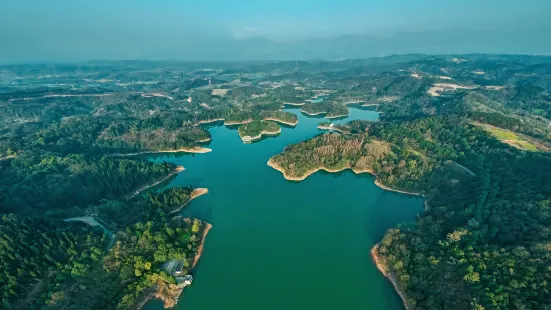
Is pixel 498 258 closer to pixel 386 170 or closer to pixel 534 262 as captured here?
pixel 534 262

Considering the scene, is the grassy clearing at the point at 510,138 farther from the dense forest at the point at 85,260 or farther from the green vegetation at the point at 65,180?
the green vegetation at the point at 65,180

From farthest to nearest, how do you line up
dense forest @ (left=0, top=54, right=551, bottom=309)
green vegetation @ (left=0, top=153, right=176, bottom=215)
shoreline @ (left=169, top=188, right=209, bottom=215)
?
shoreline @ (left=169, top=188, right=209, bottom=215) → green vegetation @ (left=0, top=153, right=176, bottom=215) → dense forest @ (left=0, top=54, right=551, bottom=309)

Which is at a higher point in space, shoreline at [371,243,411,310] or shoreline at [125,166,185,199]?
shoreline at [125,166,185,199]

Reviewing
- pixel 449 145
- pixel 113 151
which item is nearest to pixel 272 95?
pixel 113 151

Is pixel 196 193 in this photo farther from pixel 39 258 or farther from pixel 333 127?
pixel 333 127

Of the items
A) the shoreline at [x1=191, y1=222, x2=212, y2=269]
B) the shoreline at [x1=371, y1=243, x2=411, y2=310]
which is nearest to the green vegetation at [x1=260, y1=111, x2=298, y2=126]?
the shoreline at [x1=191, y1=222, x2=212, y2=269]

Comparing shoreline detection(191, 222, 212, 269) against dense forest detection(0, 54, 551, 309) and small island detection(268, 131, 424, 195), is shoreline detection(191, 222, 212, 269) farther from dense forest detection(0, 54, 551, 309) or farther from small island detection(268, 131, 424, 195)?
small island detection(268, 131, 424, 195)

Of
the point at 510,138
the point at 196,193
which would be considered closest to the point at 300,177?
→ the point at 196,193
